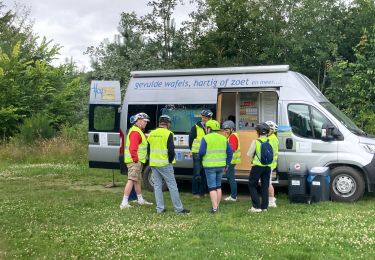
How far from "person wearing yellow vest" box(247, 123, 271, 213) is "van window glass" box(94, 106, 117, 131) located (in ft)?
14.2

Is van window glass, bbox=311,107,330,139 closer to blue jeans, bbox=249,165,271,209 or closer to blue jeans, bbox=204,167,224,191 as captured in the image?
Result: blue jeans, bbox=249,165,271,209

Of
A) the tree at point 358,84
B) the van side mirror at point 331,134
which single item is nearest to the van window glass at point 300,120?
the van side mirror at point 331,134

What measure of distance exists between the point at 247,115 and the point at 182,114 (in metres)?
1.72

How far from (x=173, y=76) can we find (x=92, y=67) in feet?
52.7

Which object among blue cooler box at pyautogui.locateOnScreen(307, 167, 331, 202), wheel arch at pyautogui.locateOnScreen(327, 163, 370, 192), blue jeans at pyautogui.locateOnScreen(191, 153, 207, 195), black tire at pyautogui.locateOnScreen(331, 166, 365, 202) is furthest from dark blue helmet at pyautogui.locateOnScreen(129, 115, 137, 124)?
black tire at pyautogui.locateOnScreen(331, 166, 365, 202)

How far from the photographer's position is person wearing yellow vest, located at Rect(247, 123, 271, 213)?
356 inches

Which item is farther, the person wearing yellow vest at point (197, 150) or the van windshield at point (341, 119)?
the person wearing yellow vest at point (197, 150)

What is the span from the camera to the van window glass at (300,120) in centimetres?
1039

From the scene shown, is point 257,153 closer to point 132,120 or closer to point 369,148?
point 369,148

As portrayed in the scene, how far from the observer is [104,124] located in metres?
12.2

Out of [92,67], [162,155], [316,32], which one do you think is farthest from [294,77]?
[92,67]

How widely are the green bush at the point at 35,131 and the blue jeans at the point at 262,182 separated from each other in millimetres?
13824

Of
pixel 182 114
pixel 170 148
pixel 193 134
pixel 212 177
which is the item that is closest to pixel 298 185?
pixel 212 177

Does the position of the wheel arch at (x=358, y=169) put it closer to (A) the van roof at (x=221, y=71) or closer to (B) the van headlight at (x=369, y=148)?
(B) the van headlight at (x=369, y=148)
